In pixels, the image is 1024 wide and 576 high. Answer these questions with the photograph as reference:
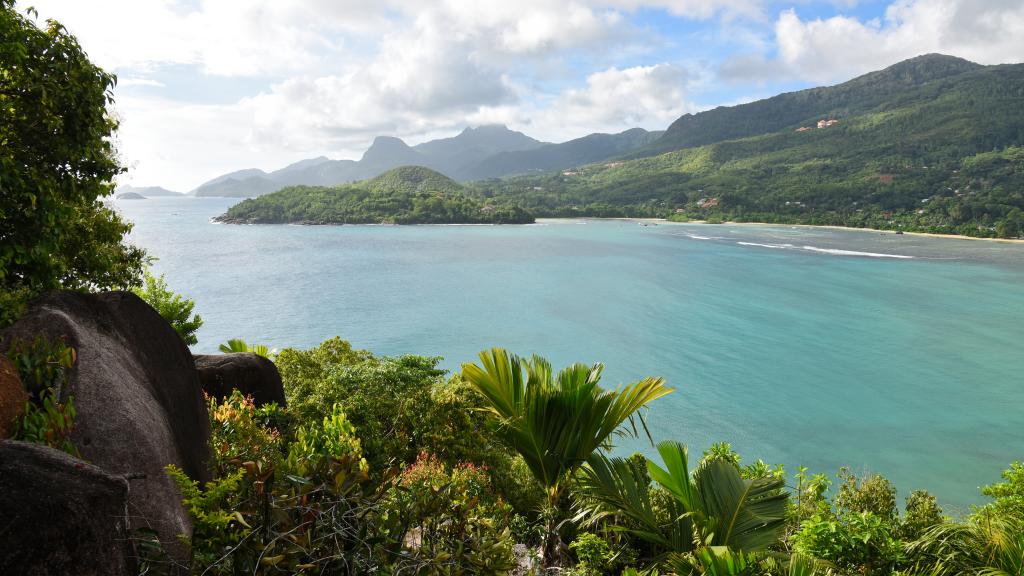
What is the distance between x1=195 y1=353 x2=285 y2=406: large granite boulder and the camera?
8008 mm

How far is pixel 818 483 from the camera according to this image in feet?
23.4

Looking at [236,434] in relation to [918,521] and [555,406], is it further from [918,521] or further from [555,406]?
[918,521]

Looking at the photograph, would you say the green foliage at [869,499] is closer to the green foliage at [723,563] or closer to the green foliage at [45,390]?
the green foliage at [723,563]

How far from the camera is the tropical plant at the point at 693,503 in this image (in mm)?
4711

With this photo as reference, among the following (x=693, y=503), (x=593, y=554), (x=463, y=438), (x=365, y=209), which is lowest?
(x=463, y=438)

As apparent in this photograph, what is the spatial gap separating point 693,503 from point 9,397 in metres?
5.18

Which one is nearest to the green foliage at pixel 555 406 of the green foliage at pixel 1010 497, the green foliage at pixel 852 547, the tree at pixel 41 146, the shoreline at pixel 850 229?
the green foliage at pixel 852 547

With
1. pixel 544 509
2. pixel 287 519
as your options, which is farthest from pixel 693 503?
pixel 287 519

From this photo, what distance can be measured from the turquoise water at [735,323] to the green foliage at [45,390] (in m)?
7.00

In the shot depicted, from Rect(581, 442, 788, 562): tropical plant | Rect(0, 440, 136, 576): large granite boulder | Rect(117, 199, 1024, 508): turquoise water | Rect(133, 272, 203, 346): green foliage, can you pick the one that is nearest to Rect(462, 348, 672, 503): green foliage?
Rect(581, 442, 788, 562): tropical plant

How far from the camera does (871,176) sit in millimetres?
128625

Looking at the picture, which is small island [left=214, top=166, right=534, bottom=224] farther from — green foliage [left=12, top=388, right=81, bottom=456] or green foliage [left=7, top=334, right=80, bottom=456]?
green foliage [left=12, top=388, right=81, bottom=456]

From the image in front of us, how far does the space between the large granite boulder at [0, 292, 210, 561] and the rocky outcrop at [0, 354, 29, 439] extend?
0.35 m

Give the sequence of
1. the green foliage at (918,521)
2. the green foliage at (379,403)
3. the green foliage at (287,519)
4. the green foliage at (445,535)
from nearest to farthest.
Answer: the green foliage at (287,519), the green foliage at (445,535), the green foliage at (918,521), the green foliage at (379,403)
